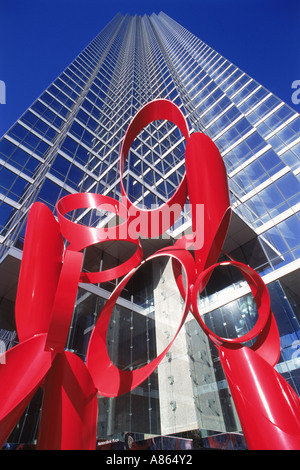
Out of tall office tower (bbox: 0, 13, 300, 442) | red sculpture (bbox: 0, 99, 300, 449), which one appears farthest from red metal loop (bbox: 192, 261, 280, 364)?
tall office tower (bbox: 0, 13, 300, 442)

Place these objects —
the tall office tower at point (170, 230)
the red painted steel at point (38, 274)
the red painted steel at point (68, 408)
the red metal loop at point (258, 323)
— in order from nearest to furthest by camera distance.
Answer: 1. the red painted steel at point (68, 408)
2. the red painted steel at point (38, 274)
3. the red metal loop at point (258, 323)
4. the tall office tower at point (170, 230)

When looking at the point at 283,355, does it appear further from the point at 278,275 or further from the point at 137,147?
the point at 137,147

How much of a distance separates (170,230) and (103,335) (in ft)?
36.4

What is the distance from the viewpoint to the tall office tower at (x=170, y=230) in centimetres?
1198

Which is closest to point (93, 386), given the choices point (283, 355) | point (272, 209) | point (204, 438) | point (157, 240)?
point (204, 438)

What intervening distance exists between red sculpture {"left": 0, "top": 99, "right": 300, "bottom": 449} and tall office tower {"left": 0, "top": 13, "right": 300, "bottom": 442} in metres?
6.31

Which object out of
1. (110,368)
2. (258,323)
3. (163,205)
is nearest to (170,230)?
(163,205)

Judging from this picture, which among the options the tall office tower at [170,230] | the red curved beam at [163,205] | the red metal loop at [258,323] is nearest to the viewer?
the red metal loop at [258,323]

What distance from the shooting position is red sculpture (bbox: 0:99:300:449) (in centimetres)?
449

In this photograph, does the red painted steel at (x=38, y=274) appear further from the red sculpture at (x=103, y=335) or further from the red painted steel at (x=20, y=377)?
the red painted steel at (x=20, y=377)

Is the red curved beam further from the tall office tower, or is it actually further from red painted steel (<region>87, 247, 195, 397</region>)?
the tall office tower

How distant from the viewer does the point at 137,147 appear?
24.3 metres

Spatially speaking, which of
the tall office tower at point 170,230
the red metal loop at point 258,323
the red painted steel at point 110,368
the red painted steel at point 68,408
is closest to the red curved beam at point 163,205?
the red painted steel at point 110,368

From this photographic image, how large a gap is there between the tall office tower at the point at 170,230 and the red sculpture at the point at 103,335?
20.7 ft
